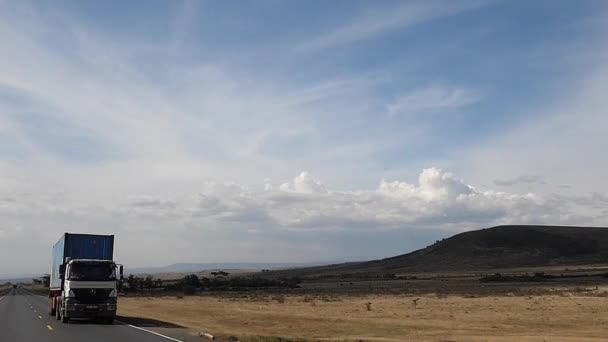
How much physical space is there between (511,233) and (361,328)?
14700 cm

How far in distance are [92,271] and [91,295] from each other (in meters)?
1.05

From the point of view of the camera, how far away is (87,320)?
32.1m

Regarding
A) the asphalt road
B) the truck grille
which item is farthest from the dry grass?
the truck grille

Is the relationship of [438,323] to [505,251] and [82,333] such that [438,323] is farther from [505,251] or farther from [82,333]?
[505,251]

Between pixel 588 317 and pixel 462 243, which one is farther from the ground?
pixel 462 243

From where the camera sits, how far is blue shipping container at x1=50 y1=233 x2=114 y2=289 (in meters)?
32.5

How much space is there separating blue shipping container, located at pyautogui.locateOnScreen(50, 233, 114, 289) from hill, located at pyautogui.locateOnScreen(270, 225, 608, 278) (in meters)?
117

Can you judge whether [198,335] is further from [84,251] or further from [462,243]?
[462,243]

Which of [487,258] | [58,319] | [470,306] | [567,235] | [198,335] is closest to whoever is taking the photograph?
[198,335]

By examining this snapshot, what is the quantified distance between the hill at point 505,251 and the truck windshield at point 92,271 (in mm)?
119682

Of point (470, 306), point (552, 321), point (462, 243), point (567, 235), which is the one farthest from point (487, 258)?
point (552, 321)

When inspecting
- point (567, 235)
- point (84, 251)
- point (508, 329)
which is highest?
point (567, 235)

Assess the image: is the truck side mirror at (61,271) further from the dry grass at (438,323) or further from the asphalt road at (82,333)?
the dry grass at (438,323)

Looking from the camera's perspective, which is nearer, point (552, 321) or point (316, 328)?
point (316, 328)
